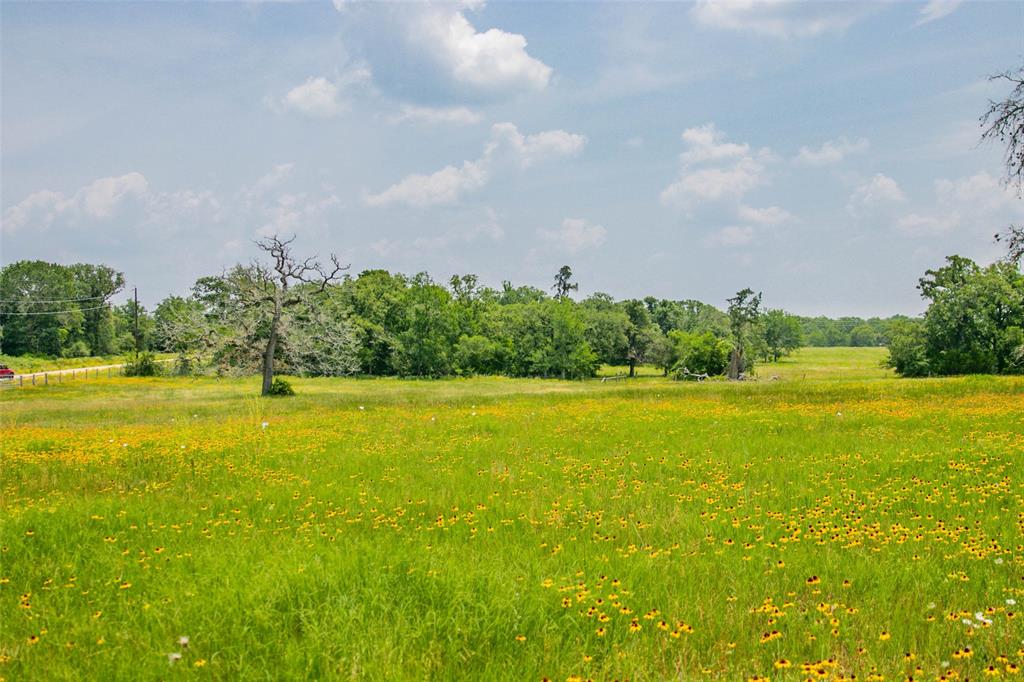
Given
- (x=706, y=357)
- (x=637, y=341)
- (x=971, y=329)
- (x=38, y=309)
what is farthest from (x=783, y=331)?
(x=38, y=309)

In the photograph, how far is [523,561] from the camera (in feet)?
20.9

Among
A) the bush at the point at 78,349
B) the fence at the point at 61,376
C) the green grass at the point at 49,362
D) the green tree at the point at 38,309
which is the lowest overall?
the fence at the point at 61,376

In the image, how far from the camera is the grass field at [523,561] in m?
4.64

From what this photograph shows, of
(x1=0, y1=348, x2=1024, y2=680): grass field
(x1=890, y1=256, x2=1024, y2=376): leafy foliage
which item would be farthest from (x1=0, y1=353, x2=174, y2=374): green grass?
(x1=890, y1=256, x2=1024, y2=376): leafy foliage

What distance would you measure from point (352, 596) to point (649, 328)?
313 feet

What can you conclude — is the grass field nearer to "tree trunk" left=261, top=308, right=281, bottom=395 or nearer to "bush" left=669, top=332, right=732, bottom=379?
"tree trunk" left=261, top=308, right=281, bottom=395

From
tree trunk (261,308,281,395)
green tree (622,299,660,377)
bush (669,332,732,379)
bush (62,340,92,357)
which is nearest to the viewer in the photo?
tree trunk (261,308,281,395)

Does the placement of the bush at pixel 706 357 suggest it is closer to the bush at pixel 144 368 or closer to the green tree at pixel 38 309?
the bush at pixel 144 368

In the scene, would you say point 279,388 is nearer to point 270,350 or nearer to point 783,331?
point 270,350

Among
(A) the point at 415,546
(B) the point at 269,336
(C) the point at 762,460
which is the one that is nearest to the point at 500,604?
(A) the point at 415,546

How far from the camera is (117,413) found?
2745cm

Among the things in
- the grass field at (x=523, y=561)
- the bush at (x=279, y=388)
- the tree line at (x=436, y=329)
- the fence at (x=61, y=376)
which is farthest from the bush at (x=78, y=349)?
the grass field at (x=523, y=561)

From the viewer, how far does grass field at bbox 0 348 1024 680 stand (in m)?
4.64

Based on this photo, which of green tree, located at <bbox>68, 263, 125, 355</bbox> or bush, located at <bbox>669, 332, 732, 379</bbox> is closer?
bush, located at <bbox>669, 332, 732, 379</bbox>
